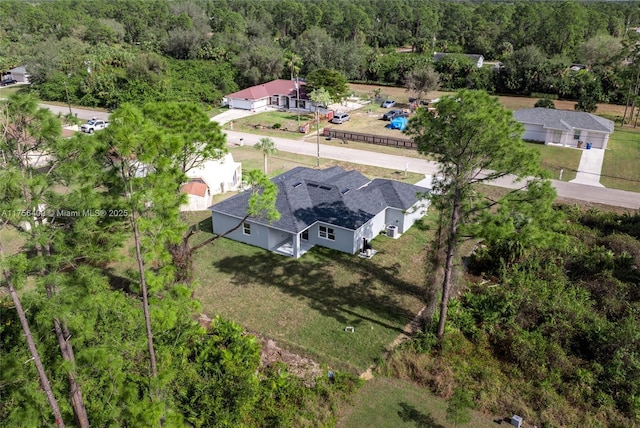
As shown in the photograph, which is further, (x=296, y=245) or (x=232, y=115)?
(x=232, y=115)

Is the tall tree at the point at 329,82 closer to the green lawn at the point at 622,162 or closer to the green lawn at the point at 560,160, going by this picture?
the green lawn at the point at 560,160

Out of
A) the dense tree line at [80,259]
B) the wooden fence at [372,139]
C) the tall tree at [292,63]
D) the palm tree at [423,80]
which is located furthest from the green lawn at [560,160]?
the tall tree at [292,63]

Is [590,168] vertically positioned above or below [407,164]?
below

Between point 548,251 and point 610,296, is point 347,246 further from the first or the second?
point 610,296

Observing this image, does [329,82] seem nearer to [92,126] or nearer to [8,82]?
[92,126]

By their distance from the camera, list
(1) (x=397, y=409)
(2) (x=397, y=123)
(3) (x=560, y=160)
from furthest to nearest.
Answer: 1. (2) (x=397, y=123)
2. (3) (x=560, y=160)
3. (1) (x=397, y=409)

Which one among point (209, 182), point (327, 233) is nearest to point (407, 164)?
point (327, 233)

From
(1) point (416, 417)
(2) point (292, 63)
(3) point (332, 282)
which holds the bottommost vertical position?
(3) point (332, 282)
